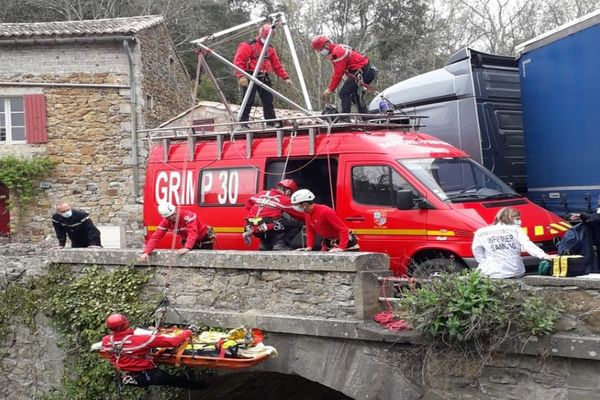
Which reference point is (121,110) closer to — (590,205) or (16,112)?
(16,112)

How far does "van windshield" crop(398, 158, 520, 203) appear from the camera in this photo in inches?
345

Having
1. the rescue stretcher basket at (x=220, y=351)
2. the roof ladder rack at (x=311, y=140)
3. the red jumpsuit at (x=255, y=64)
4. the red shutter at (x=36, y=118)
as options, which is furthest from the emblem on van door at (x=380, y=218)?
the red shutter at (x=36, y=118)

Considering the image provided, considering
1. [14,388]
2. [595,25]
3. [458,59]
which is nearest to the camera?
[595,25]

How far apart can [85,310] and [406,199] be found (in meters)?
4.39

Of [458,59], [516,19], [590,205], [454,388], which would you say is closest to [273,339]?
[454,388]

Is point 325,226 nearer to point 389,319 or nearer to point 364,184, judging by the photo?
point 364,184

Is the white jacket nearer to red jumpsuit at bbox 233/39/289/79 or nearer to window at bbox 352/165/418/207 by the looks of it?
window at bbox 352/165/418/207

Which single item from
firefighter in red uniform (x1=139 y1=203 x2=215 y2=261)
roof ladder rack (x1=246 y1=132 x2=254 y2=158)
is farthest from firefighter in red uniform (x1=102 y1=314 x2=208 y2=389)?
roof ladder rack (x1=246 y1=132 x2=254 y2=158)

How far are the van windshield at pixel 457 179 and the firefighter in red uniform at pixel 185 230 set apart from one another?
8.88 ft

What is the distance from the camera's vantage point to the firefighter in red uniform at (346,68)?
10578 mm

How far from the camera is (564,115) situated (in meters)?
9.80

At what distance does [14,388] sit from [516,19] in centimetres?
2371

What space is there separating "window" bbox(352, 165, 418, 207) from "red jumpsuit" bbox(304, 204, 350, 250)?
786 millimetres

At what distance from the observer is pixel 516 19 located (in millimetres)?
28281
